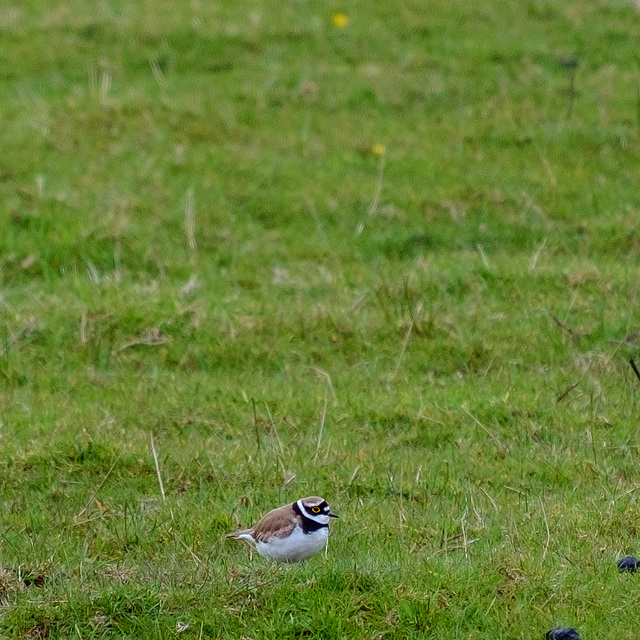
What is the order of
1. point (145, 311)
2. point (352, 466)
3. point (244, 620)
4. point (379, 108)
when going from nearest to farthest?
point (244, 620) → point (352, 466) → point (145, 311) → point (379, 108)

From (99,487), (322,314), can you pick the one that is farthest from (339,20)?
(99,487)

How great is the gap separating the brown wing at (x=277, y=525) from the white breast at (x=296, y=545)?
3cm

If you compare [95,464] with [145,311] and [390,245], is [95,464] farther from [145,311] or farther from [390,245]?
[390,245]

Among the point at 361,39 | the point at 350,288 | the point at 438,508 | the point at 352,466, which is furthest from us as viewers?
the point at 361,39

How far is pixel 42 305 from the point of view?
10.9 meters

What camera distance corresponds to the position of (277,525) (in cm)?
658

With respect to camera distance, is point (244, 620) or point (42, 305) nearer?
point (244, 620)

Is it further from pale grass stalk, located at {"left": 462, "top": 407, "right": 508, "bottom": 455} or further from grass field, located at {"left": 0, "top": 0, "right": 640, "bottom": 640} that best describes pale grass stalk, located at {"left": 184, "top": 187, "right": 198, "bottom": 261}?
pale grass stalk, located at {"left": 462, "top": 407, "right": 508, "bottom": 455}

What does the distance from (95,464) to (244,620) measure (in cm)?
258

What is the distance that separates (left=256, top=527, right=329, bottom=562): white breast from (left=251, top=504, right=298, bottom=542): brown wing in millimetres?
28

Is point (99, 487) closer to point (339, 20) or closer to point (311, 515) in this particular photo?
point (311, 515)

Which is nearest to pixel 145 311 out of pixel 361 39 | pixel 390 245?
pixel 390 245

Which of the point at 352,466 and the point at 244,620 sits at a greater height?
the point at 244,620

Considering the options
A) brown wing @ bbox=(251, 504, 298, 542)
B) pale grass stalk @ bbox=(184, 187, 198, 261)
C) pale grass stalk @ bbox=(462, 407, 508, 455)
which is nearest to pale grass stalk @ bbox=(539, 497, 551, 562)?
pale grass stalk @ bbox=(462, 407, 508, 455)
